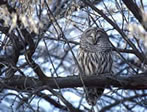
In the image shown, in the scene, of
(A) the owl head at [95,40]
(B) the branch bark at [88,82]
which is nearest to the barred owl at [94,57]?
(A) the owl head at [95,40]

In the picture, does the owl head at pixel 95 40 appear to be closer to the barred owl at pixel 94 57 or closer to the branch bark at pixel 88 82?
the barred owl at pixel 94 57

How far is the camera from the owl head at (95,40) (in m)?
5.54

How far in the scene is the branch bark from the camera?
141 inches

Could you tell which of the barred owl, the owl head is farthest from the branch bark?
the owl head

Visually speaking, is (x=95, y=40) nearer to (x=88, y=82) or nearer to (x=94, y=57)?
(x=94, y=57)

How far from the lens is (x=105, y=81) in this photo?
3.69m

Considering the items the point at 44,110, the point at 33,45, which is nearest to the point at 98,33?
Result: the point at 44,110

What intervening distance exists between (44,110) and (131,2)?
11.3ft

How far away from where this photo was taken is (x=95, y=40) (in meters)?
5.92

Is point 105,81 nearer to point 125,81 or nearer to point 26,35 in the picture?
point 125,81

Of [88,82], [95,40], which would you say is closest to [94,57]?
[95,40]

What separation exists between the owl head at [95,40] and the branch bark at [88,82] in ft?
5.45

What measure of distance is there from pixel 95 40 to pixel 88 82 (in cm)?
Result: 224

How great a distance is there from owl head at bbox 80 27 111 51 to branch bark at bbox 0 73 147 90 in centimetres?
166
